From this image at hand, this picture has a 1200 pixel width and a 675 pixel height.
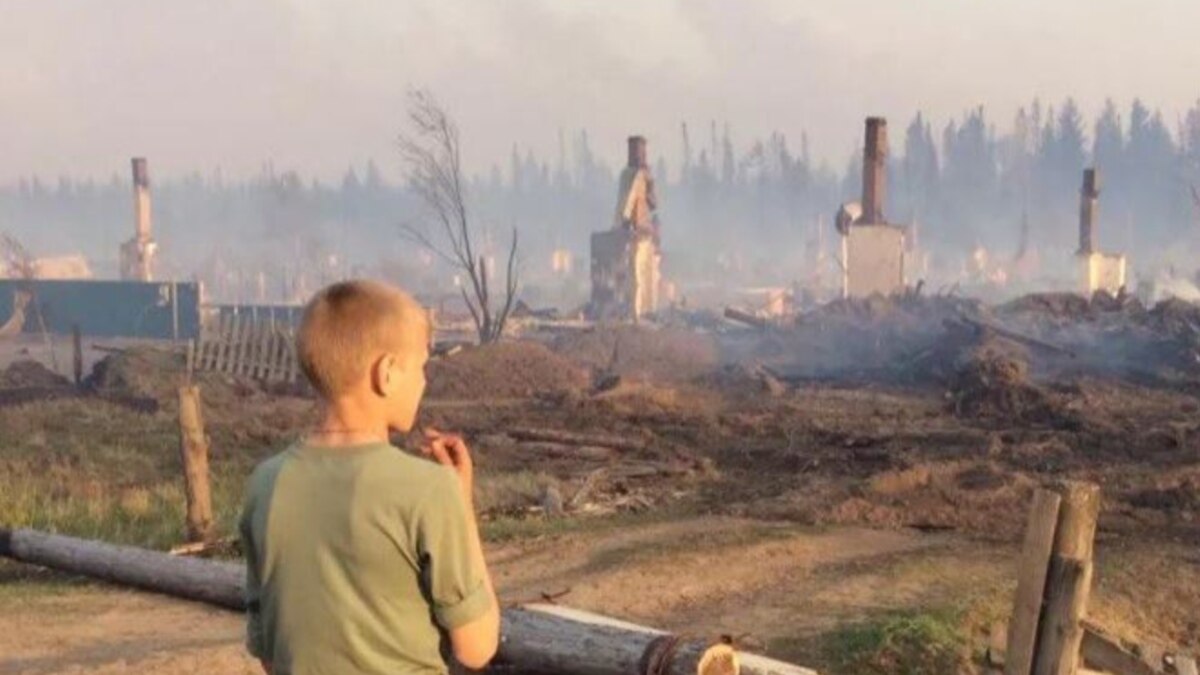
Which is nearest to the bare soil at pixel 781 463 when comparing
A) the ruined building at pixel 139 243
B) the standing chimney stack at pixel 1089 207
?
the standing chimney stack at pixel 1089 207

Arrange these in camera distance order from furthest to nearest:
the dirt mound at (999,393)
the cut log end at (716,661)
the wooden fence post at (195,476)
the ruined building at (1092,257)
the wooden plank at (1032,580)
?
the ruined building at (1092,257)
the dirt mound at (999,393)
the wooden fence post at (195,476)
the cut log end at (716,661)
the wooden plank at (1032,580)

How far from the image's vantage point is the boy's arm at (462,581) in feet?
9.03

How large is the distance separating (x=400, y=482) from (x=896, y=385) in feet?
85.4

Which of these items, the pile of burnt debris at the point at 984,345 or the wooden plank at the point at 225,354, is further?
the wooden plank at the point at 225,354

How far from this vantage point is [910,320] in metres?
33.6

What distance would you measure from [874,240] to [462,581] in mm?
37416

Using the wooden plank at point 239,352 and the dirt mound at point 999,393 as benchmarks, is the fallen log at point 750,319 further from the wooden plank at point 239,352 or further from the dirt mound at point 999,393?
the wooden plank at point 239,352

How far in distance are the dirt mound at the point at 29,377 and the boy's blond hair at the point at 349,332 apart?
87.0 feet

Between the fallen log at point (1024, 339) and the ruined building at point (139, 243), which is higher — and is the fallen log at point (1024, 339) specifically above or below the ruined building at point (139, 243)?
below

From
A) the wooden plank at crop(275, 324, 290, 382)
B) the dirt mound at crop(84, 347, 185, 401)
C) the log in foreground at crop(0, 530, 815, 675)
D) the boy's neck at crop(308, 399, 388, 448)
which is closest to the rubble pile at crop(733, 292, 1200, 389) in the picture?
the wooden plank at crop(275, 324, 290, 382)

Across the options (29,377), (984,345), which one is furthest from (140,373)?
(984,345)

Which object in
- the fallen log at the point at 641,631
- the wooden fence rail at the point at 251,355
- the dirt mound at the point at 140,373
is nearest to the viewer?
the fallen log at the point at 641,631

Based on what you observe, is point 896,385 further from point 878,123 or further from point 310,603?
point 310,603

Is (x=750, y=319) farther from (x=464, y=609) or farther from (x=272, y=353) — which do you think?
(x=464, y=609)
